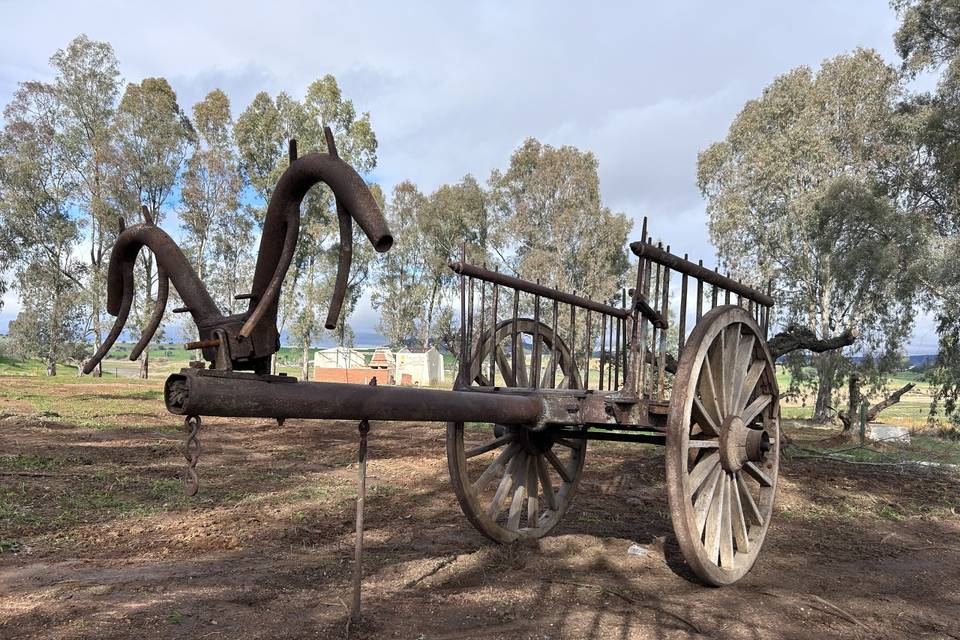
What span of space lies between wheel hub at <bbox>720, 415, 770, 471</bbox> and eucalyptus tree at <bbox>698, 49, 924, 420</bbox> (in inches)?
576

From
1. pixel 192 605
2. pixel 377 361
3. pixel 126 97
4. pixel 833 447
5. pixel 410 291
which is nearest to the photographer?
pixel 192 605

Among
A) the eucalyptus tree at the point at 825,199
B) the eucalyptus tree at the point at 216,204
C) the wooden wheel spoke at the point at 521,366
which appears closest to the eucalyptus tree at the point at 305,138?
the eucalyptus tree at the point at 216,204

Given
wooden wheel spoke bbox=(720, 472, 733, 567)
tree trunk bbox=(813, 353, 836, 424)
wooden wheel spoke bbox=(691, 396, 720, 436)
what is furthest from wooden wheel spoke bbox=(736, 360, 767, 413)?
tree trunk bbox=(813, 353, 836, 424)

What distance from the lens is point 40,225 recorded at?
27250 millimetres

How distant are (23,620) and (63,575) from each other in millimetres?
809

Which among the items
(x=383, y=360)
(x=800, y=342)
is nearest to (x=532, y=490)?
(x=800, y=342)

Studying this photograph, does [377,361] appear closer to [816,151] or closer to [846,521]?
[816,151]

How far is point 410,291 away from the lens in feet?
134

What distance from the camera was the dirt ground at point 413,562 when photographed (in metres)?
3.44

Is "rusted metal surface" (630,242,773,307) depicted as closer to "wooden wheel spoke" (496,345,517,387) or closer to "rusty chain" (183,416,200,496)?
"wooden wheel spoke" (496,345,517,387)

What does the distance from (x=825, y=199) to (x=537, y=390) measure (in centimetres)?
1779

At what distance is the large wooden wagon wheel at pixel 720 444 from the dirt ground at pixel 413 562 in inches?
12.3

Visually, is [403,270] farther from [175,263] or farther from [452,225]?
[175,263]

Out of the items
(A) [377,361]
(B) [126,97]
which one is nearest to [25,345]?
(B) [126,97]
